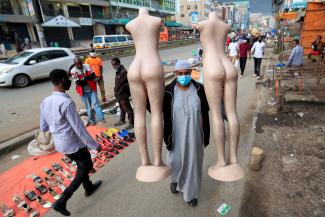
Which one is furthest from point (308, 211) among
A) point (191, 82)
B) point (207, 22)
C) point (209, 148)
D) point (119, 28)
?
point (119, 28)

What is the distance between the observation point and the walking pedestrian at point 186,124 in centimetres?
248

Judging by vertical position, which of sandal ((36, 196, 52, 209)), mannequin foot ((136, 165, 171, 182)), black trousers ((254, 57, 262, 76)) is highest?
mannequin foot ((136, 165, 171, 182))

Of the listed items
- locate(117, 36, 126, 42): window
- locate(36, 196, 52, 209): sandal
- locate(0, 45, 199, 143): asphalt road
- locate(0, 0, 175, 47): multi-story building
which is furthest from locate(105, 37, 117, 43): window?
locate(36, 196, 52, 209): sandal

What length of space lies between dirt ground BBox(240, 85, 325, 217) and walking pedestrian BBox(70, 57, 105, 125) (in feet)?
13.0

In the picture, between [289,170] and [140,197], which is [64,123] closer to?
[140,197]

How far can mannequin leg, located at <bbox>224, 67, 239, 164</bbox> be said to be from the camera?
215 centimetres

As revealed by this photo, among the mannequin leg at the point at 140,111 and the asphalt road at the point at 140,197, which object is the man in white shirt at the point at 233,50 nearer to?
the asphalt road at the point at 140,197

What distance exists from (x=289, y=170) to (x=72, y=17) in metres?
34.9

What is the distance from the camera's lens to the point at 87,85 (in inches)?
218

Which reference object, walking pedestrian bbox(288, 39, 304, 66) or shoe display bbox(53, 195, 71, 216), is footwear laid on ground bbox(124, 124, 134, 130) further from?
walking pedestrian bbox(288, 39, 304, 66)

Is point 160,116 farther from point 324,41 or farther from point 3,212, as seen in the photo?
point 324,41

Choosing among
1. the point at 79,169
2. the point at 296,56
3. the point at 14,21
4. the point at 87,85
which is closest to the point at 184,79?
the point at 79,169

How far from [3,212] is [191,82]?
3.05 m


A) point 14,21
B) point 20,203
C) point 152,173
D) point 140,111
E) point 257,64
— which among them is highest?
point 14,21
